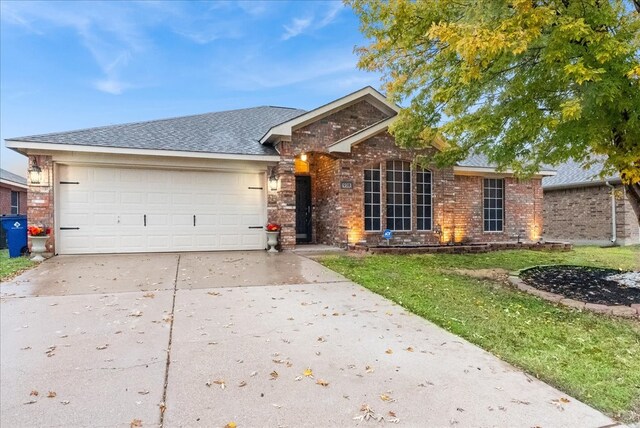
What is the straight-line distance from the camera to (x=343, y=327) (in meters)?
4.20

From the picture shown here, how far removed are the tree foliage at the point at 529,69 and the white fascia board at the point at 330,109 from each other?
8.78 feet

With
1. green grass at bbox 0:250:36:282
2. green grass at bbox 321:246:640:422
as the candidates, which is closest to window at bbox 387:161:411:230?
green grass at bbox 321:246:640:422

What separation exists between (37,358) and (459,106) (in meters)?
7.10

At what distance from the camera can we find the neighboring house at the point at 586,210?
14.7 m

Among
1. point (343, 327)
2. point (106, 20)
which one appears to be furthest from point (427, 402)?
point (106, 20)

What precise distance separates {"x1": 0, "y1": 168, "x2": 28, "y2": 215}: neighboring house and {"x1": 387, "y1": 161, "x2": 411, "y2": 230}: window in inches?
669

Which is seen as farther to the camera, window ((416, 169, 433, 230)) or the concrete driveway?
window ((416, 169, 433, 230))

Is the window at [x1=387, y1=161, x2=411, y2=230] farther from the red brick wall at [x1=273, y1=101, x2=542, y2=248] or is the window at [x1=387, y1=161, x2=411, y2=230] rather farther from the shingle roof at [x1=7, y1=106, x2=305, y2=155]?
the shingle roof at [x1=7, y1=106, x2=305, y2=155]

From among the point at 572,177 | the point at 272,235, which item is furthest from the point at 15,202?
the point at 572,177

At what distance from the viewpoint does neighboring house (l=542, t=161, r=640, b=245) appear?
14680 millimetres

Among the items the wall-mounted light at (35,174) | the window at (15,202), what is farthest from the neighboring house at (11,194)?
the wall-mounted light at (35,174)

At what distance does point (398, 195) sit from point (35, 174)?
994 centimetres

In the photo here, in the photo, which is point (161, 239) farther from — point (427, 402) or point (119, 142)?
point (427, 402)

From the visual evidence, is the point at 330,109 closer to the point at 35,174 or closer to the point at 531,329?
the point at 35,174
